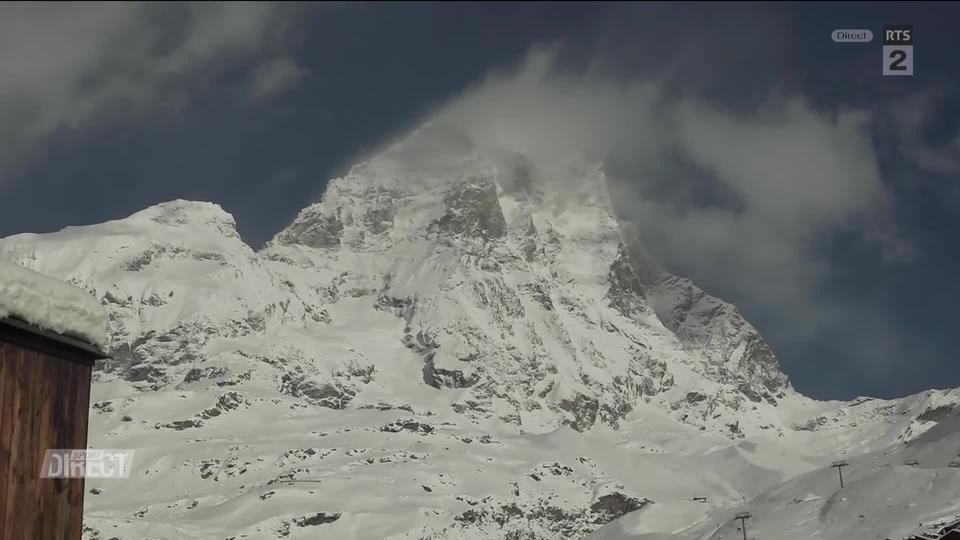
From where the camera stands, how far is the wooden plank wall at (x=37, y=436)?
689cm

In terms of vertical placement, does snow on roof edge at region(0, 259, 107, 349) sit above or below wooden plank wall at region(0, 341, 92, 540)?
above

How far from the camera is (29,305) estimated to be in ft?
23.2

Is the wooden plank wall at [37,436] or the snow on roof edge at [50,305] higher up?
the snow on roof edge at [50,305]

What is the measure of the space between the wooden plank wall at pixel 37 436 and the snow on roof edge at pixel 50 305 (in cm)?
21

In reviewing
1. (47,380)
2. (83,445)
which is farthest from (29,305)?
(83,445)

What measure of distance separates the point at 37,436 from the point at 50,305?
2.78 feet

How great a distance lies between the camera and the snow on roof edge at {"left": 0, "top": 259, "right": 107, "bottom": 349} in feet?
22.8

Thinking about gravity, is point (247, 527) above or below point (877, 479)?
below

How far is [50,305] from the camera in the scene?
287 inches

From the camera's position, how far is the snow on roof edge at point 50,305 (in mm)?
6957

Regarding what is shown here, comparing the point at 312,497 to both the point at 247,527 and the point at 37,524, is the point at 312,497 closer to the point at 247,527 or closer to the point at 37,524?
the point at 247,527

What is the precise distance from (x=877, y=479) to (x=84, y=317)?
203 feet

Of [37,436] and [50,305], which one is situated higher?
[50,305]

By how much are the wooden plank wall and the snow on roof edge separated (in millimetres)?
206
